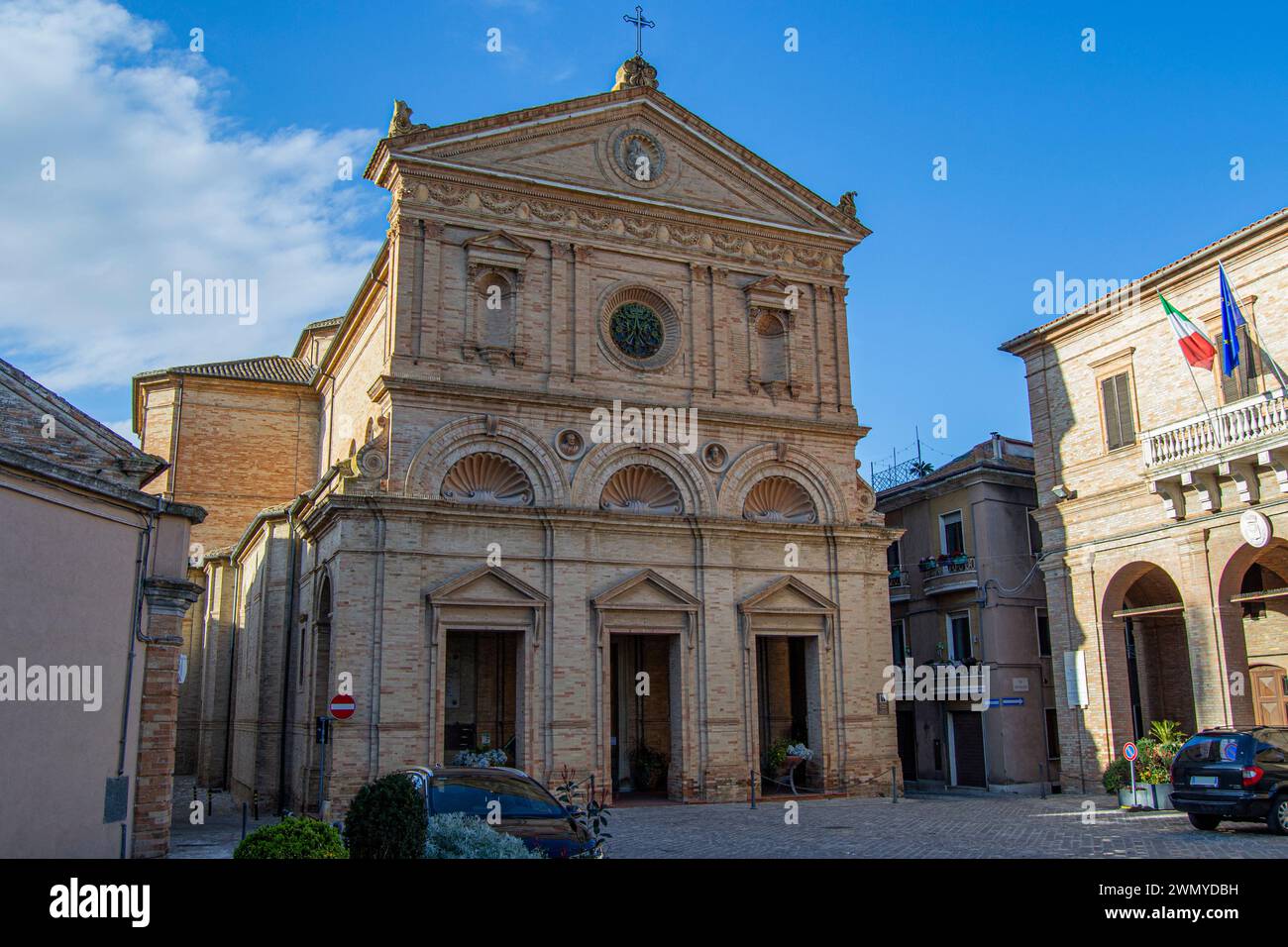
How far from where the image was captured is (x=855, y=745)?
90.6ft

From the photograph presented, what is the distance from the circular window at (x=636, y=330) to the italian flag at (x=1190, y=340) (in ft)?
39.9

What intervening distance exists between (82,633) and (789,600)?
58.6 feet

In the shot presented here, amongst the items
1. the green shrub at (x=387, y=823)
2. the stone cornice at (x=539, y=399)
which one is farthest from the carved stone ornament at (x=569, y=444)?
the green shrub at (x=387, y=823)

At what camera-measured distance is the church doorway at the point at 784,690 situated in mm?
28062

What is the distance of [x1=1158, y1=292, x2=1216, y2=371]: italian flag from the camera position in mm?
23172

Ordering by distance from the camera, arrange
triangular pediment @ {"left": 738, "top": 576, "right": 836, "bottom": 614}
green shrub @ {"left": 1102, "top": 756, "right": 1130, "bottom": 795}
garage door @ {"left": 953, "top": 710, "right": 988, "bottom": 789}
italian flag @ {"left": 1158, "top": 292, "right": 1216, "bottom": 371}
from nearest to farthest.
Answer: italian flag @ {"left": 1158, "top": 292, "right": 1216, "bottom": 371}, green shrub @ {"left": 1102, "top": 756, "right": 1130, "bottom": 795}, triangular pediment @ {"left": 738, "top": 576, "right": 836, "bottom": 614}, garage door @ {"left": 953, "top": 710, "right": 988, "bottom": 789}

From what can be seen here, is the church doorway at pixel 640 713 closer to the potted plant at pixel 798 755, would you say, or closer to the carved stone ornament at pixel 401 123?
the potted plant at pixel 798 755

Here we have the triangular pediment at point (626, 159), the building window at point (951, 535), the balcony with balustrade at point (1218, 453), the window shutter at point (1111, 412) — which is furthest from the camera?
the building window at point (951, 535)

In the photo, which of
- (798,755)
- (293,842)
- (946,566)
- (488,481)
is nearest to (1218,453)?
(946,566)

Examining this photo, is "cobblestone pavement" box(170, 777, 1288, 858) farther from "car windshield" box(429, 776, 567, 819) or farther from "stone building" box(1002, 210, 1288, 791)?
"car windshield" box(429, 776, 567, 819)

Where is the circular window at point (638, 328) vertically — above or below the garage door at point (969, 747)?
above

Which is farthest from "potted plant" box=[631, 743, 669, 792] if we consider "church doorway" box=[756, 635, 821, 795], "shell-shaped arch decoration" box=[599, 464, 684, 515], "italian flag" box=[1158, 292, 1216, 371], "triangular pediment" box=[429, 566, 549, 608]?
"italian flag" box=[1158, 292, 1216, 371]

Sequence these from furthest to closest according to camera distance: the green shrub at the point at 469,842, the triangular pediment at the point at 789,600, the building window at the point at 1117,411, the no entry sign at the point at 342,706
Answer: the triangular pediment at the point at 789,600 → the building window at the point at 1117,411 → the no entry sign at the point at 342,706 → the green shrub at the point at 469,842

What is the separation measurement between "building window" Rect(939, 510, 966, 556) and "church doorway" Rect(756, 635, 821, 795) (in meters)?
6.08
